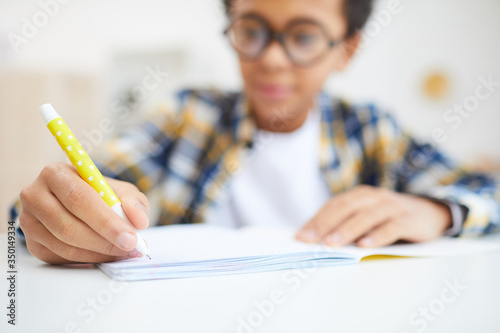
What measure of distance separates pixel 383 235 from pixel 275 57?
427 mm

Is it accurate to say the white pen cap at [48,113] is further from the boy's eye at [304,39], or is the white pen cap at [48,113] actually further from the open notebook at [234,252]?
the boy's eye at [304,39]

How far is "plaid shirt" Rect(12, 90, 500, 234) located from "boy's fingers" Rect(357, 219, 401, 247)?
0.30 metres

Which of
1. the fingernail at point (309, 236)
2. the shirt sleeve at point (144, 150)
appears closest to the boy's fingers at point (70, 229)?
the fingernail at point (309, 236)

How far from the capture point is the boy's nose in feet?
2.74

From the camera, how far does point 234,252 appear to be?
46 cm

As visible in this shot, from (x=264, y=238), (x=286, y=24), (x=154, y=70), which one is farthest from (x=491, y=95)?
(x=264, y=238)

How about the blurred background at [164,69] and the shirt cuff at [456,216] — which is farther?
the blurred background at [164,69]

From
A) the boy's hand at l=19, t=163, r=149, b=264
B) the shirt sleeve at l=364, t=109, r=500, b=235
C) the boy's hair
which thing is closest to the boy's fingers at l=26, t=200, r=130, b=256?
the boy's hand at l=19, t=163, r=149, b=264

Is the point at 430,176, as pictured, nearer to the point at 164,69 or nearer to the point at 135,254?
the point at 135,254

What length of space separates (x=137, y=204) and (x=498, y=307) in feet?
1.02

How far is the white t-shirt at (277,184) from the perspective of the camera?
3.07 feet

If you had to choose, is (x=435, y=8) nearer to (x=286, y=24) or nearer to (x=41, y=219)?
(x=286, y=24)

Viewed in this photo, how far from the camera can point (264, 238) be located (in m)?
0.56

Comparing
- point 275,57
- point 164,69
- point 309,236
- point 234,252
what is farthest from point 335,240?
point 164,69
